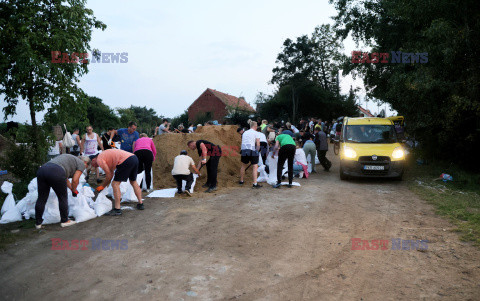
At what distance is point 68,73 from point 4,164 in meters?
3.19

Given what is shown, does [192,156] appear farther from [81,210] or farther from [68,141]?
[81,210]

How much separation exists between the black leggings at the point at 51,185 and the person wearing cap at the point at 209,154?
3189mm

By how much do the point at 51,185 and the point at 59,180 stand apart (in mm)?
184

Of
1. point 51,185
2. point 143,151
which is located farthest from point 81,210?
point 143,151

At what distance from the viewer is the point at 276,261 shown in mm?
4715

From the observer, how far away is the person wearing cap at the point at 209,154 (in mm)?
8742

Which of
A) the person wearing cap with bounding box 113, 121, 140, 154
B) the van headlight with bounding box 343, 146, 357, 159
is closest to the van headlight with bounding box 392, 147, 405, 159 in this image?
the van headlight with bounding box 343, 146, 357, 159

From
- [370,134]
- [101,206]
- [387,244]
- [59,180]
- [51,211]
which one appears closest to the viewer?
[387,244]

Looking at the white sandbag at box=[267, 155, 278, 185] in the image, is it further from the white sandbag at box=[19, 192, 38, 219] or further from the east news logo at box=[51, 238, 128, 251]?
the white sandbag at box=[19, 192, 38, 219]

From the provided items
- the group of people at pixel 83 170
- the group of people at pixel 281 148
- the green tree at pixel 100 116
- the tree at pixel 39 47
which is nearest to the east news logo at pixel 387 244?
the group of people at pixel 281 148

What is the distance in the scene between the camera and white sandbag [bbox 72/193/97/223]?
6789 millimetres

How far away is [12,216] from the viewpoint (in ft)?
22.4

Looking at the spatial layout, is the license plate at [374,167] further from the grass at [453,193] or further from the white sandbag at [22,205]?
the white sandbag at [22,205]

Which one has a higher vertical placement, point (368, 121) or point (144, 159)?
point (368, 121)
